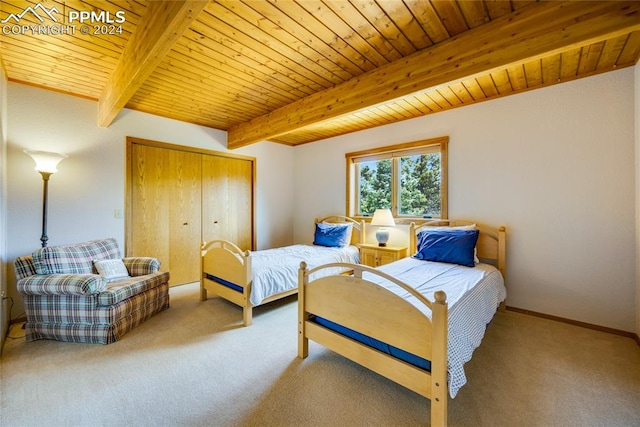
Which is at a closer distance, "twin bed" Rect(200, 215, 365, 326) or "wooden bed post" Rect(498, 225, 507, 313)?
"twin bed" Rect(200, 215, 365, 326)

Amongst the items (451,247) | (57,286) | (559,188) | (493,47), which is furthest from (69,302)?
(559,188)

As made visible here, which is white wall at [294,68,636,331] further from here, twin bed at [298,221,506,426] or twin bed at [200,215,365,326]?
twin bed at [200,215,365,326]

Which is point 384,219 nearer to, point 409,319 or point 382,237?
point 382,237

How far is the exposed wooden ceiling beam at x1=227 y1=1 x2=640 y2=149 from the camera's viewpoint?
153cm

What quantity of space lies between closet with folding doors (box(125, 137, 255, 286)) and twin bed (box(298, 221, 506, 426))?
8.68 ft

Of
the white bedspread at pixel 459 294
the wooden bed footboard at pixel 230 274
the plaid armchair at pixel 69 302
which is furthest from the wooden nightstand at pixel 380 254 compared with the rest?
the plaid armchair at pixel 69 302

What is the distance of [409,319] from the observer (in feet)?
4.80

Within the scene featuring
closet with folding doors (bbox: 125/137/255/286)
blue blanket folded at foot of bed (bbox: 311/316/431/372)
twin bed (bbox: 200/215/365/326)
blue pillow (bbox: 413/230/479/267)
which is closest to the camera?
blue blanket folded at foot of bed (bbox: 311/316/431/372)

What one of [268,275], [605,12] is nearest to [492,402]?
[268,275]

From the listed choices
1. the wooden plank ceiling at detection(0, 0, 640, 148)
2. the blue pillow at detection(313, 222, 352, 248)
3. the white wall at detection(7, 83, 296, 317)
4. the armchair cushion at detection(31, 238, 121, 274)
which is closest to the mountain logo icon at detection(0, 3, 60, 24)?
the wooden plank ceiling at detection(0, 0, 640, 148)

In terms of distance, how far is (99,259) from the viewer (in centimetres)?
286

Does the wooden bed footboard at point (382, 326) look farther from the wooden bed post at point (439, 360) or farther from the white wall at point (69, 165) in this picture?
the white wall at point (69, 165)

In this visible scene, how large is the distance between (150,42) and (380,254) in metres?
3.22

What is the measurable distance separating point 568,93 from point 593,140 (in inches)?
21.0
